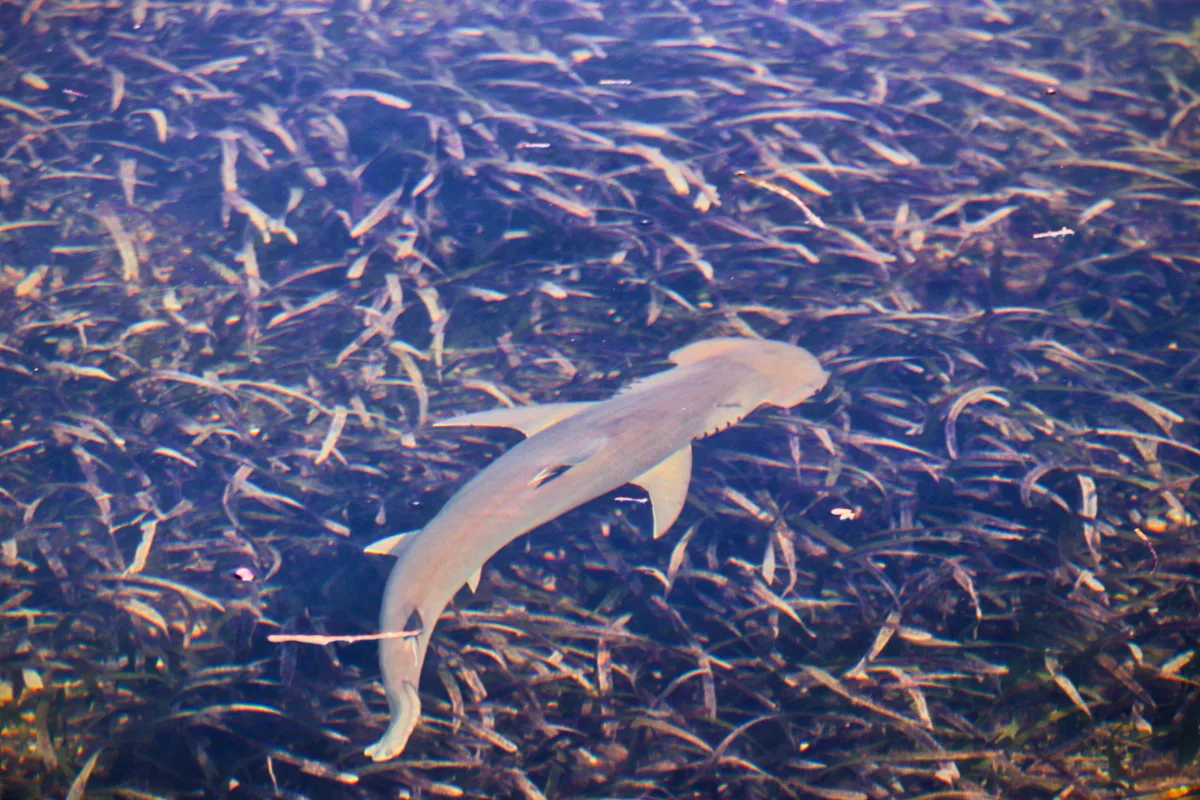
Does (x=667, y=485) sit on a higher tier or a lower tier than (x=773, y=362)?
lower

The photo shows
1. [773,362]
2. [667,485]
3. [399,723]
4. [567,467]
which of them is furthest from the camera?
[773,362]

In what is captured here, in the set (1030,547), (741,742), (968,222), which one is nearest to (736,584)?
(741,742)

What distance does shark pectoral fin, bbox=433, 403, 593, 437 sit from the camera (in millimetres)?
3291

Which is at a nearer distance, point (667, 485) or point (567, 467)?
point (567, 467)

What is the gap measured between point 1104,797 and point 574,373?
287cm

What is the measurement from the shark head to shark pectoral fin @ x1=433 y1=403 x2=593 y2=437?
70 centimetres

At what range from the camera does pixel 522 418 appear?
332 cm

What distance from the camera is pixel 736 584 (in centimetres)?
305

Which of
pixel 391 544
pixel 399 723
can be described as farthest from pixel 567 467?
pixel 399 723

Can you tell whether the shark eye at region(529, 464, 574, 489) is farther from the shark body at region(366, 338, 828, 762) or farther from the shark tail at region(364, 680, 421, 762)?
the shark tail at region(364, 680, 421, 762)

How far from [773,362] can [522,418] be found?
1306 mm

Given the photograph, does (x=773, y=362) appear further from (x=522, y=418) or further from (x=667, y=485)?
(x=522, y=418)

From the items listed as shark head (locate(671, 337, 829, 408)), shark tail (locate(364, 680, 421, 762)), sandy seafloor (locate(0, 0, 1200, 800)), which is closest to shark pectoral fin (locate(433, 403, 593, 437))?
sandy seafloor (locate(0, 0, 1200, 800))

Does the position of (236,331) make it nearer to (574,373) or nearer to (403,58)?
(574,373)
